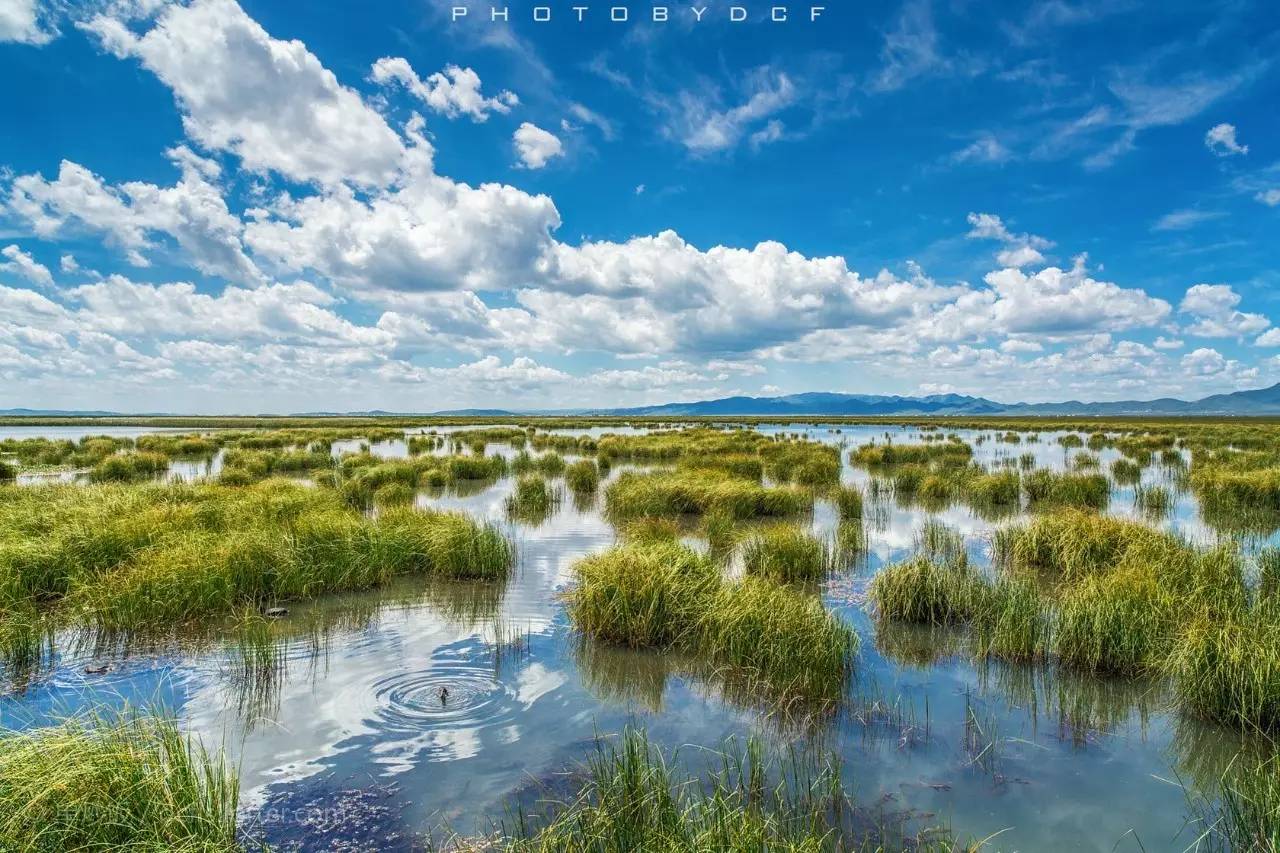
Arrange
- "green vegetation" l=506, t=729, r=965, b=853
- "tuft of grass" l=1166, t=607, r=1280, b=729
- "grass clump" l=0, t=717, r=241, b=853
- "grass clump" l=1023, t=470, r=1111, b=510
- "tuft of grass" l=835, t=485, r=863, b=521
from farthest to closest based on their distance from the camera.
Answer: "grass clump" l=1023, t=470, r=1111, b=510, "tuft of grass" l=835, t=485, r=863, b=521, "tuft of grass" l=1166, t=607, r=1280, b=729, "green vegetation" l=506, t=729, r=965, b=853, "grass clump" l=0, t=717, r=241, b=853

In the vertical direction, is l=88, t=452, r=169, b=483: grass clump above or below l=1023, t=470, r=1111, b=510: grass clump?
above

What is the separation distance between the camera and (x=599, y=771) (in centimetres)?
570

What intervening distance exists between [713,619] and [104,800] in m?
6.81

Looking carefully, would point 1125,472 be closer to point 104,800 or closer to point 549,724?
point 549,724

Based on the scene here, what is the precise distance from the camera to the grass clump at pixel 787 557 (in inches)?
503

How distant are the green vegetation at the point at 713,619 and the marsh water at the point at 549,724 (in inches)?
14.6

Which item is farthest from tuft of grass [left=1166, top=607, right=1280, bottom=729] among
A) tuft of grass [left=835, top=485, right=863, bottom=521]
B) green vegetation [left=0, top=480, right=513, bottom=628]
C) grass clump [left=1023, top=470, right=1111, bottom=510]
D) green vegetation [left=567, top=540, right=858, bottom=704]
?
grass clump [left=1023, top=470, right=1111, bottom=510]

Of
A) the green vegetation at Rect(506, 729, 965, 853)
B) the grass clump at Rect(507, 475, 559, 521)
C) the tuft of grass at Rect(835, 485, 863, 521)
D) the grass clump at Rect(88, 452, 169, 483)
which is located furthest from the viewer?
the grass clump at Rect(88, 452, 169, 483)

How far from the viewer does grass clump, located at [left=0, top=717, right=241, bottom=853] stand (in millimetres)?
4406

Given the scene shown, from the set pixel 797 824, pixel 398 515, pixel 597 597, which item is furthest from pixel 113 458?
pixel 797 824

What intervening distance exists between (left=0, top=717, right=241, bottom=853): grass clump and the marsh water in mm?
829

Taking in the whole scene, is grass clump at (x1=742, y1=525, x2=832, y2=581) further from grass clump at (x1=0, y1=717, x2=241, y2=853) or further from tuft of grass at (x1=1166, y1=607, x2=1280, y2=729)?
grass clump at (x1=0, y1=717, x2=241, y2=853)

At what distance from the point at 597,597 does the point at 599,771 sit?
14.4 feet

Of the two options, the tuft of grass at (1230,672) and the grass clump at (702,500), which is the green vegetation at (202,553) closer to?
the grass clump at (702,500)
